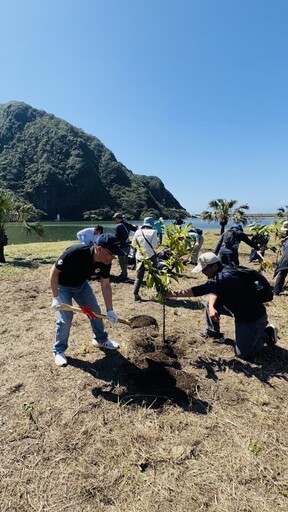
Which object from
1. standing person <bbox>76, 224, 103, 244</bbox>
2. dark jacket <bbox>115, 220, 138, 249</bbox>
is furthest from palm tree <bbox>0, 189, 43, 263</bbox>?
dark jacket <bbox>115, 220, 138, 249</bbox>

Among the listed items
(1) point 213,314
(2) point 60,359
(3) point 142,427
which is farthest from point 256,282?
(2) point 60,359

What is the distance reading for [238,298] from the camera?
14.1ft

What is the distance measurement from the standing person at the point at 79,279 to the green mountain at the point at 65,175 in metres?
134

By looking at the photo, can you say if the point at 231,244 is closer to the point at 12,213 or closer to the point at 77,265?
the point at 77,265

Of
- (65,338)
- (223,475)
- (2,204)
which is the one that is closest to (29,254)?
(2,204)

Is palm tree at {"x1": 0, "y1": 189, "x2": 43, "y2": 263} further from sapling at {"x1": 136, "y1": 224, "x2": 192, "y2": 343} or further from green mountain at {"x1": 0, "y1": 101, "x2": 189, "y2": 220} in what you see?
green mountain at {"x1": 0, "y1": 101, "x2": 189, "y2": 220}

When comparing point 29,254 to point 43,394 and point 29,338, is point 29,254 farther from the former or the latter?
point 43,394

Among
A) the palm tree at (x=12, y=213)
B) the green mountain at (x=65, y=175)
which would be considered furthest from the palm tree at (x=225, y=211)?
the green mountain at (x=65, y=175)

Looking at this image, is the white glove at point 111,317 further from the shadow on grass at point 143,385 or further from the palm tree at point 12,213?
the palm tree at point 12,213

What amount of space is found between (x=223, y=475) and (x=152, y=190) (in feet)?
654

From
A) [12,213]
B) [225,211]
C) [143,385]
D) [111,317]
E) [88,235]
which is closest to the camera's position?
[143,385]

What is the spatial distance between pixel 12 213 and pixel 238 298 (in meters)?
12.5

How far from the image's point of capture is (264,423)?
10.8 ft

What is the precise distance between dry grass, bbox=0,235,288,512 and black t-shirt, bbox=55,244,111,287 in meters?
1.23
